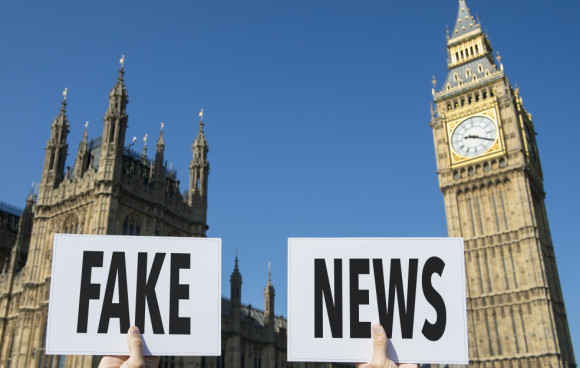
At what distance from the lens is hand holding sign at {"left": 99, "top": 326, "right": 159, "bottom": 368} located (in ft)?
14.3

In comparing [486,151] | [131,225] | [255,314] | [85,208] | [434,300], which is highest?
[486,151]

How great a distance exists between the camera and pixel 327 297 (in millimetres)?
4777

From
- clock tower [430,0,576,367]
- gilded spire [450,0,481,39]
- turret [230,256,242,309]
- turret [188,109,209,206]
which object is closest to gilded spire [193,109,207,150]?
turret [188,109,209,206]

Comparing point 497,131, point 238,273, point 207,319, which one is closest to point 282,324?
point 238,273

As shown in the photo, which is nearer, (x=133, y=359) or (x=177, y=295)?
(x=133, y=359)

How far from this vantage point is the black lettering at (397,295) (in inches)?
184

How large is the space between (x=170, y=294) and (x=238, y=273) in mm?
39324

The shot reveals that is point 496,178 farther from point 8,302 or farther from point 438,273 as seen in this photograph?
point 438,273

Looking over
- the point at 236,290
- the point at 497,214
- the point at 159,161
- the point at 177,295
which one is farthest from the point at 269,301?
the point at 177,295

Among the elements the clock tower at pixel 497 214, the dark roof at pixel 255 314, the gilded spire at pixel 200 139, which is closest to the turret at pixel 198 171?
the gilded spire at pixel 200 139

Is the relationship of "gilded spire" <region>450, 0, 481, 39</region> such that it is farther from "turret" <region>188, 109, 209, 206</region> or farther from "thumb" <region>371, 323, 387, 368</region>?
"thumb" <region>371, 323, 387, 368</region>

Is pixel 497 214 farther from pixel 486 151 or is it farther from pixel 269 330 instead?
pixel 269 330

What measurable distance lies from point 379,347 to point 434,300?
2.34ft

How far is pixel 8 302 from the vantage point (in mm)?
38562
